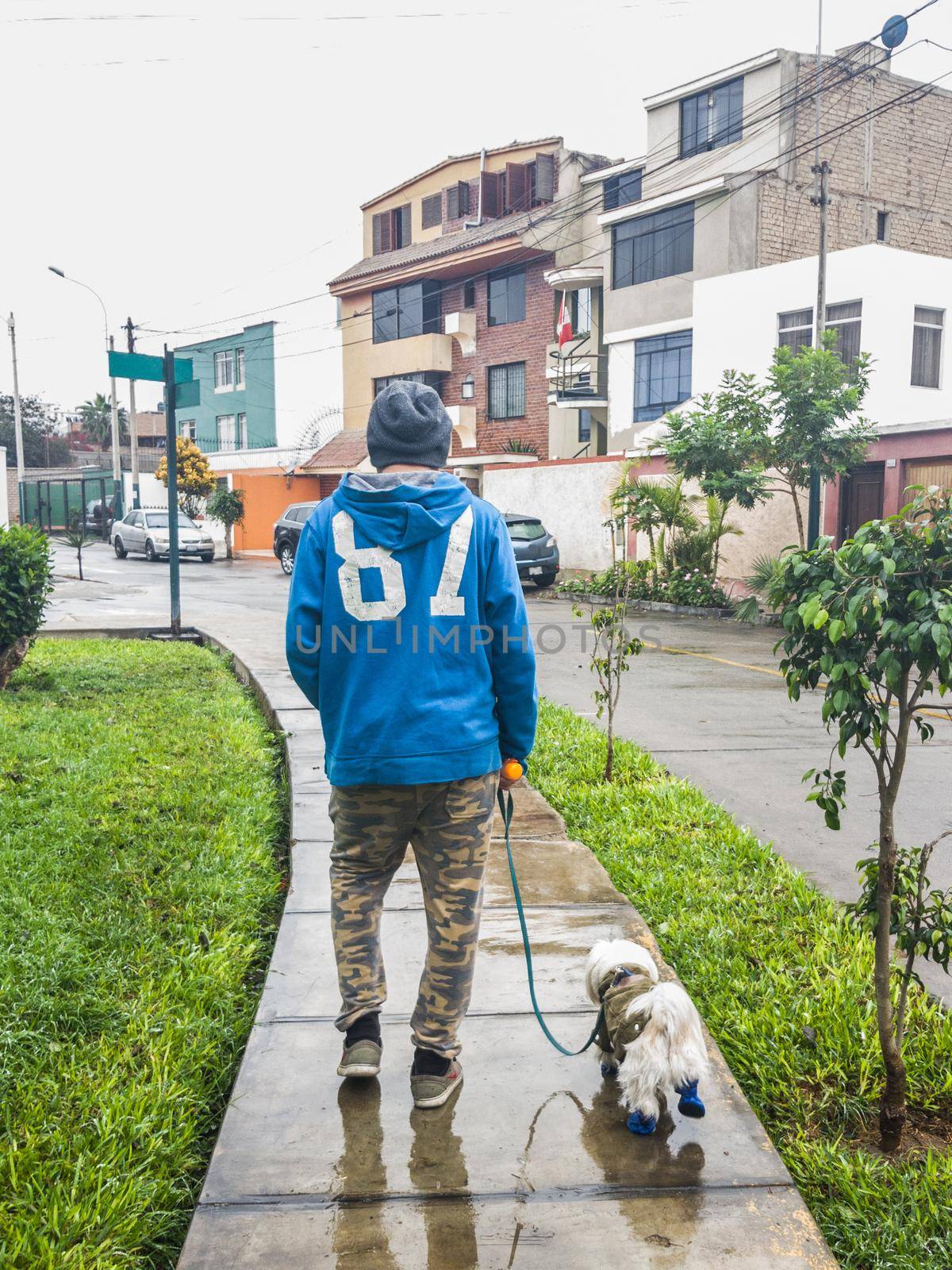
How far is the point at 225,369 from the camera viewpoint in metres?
43.0

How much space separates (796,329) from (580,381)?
28.1 feet

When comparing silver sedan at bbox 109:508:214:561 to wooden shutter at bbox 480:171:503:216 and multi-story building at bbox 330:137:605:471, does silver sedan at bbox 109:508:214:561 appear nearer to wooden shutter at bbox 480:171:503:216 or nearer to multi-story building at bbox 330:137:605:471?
multi-story building at bbox 330:137:605:471

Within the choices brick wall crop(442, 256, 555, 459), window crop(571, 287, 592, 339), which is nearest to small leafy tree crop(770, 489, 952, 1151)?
window crop(571, 287, 592, 339)

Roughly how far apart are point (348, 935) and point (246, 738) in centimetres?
413

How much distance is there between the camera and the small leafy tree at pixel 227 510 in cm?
3347

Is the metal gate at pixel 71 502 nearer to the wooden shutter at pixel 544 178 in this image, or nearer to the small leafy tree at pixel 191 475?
the small leafy tree at pixel 191 475

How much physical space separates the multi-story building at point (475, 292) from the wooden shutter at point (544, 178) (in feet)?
0.11

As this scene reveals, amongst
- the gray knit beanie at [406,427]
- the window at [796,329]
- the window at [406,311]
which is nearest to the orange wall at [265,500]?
the window at [406,311]

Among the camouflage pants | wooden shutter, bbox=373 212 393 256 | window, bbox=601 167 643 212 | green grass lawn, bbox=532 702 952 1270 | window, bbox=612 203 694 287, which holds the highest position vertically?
wooden shutter, bbox=373 212 393 256

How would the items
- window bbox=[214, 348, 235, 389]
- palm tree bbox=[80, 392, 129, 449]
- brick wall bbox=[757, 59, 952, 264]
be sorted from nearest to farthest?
brick wall bbox=[757, 59, 952, 264]
window bbox=[214, 348, 235, 389]
palm tree bbox=[80, 392, 129, 449]

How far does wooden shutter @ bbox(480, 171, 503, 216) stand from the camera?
33.4 metres

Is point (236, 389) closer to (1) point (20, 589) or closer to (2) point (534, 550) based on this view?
(2) point (534, 550)

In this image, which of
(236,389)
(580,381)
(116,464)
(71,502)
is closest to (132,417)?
(116,464)

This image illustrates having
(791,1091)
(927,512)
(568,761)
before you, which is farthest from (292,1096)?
(568,761)
